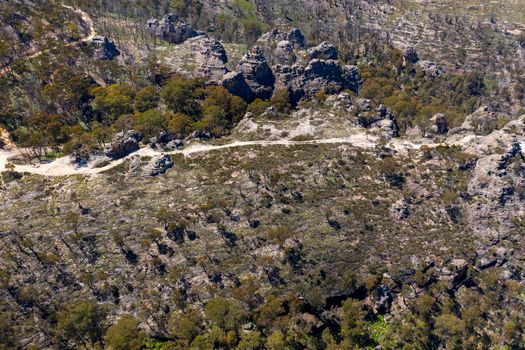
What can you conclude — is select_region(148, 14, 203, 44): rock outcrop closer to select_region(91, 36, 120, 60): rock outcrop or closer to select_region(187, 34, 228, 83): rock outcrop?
select_region(187, 34, 228, 83): rock outcrop

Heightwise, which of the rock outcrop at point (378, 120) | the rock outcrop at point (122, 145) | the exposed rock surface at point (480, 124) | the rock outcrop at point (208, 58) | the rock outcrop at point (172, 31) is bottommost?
the exposed rock surface at point (480, 124)

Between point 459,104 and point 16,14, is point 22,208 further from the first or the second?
point 459,104

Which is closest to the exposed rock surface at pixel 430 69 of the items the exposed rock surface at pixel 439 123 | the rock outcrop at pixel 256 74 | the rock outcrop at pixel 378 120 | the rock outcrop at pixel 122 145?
the rock outcrop at pixel 378 120

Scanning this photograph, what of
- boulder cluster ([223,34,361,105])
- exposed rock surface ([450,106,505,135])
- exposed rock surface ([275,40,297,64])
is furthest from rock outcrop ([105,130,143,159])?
exposed rock surface ([450,106,505,135])

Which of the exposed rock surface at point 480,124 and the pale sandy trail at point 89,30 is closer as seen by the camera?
the exposed rock surface at point 480,124

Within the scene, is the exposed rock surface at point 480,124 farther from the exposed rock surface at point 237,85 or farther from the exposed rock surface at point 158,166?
the exposed rock surface at point 158,166

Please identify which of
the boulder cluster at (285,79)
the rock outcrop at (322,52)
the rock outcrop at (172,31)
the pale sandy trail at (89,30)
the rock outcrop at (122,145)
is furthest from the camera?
the rock outcrop at (172,31)
